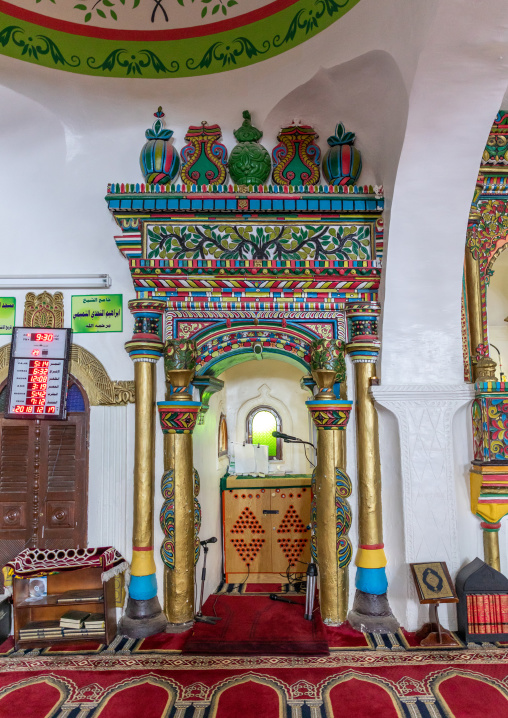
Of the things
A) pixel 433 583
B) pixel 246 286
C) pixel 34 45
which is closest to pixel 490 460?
pixel 433 583

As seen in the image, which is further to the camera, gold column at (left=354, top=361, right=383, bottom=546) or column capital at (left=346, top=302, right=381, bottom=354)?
column capital at (left=346, top=302, right=381, bottom=354)

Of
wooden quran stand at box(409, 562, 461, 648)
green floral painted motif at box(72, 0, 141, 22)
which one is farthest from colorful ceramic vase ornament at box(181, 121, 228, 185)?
wooden quran stand at box(409, 562, 461, 648)

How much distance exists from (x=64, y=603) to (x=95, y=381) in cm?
192

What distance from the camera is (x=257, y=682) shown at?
368cm

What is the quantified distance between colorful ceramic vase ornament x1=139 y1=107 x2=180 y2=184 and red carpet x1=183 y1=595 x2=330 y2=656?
157 inches

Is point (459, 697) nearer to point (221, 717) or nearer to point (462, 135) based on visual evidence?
point (221, 717)

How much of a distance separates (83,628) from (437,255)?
429 cm

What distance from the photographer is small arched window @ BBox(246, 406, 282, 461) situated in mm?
7266

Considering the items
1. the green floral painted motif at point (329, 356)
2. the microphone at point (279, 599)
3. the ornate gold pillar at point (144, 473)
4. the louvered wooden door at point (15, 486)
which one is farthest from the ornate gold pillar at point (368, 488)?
the louvered wooden door at point (15, 486)

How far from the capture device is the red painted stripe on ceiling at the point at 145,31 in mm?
4367

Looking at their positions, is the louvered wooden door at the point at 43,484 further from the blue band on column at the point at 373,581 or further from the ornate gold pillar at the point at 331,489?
the blue band on column at the point at 373,581

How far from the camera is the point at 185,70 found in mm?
4742

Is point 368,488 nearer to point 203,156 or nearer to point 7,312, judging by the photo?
point 203,156

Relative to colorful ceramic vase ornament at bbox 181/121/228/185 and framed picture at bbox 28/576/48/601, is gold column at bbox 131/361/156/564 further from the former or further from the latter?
colorful ceramic vase ornament at bbox 181/121/228/185
